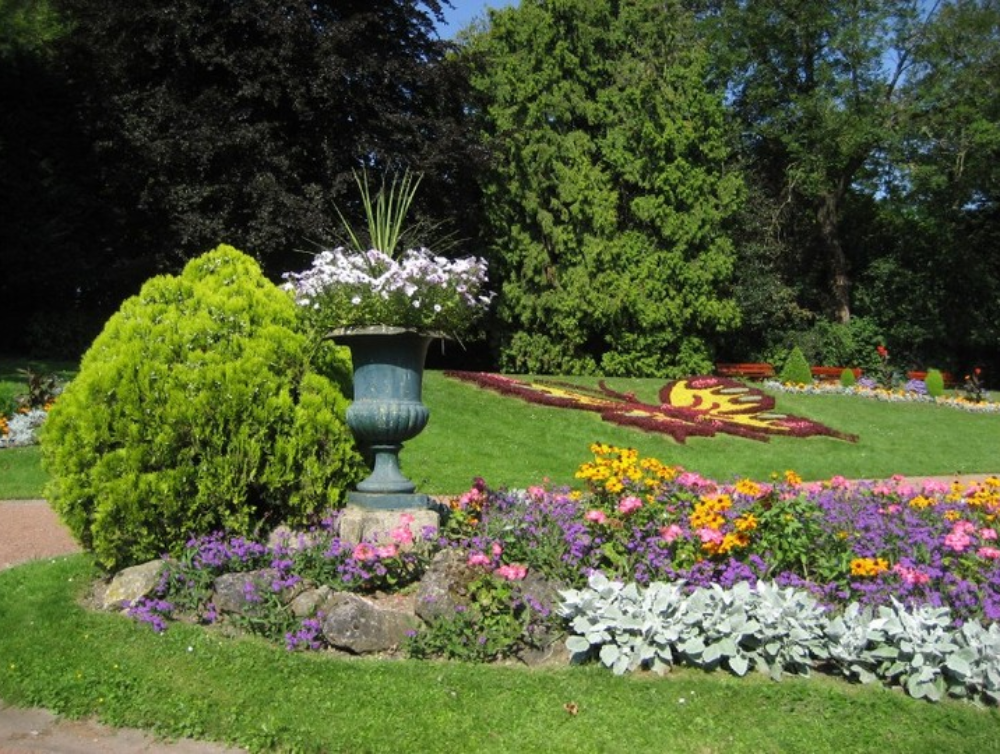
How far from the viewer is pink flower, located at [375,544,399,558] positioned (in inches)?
200

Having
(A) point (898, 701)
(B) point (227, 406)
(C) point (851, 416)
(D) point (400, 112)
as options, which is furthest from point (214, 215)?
(A) point (898, 701)


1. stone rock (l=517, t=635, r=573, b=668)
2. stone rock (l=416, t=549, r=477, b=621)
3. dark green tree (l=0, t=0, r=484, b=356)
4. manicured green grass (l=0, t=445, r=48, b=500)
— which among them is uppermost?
dark green tree (l=0, t=0, r=484, b=356)

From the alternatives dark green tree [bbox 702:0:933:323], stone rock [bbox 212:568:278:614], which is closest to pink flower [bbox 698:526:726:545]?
stone rock [bbox 212:568:278:614]

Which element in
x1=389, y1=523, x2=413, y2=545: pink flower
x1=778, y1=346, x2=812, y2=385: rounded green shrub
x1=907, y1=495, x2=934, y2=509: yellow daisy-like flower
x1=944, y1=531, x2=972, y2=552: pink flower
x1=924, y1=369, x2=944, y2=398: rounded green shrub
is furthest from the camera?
x1=778, y1=346, x2=812, y2=385: rounded green shrub

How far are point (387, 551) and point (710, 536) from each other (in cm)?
170

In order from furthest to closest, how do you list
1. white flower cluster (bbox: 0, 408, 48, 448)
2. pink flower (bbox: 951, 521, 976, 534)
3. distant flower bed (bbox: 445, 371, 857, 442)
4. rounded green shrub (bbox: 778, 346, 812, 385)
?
rounded green shrub (bbox: 778, 346, 812, 385) < distant flower bed (bbox: 445, 371, 857, 442) < white flower cluster (bbox: 0, 408, 48, 448) < pink flower (bbox: 951, 521, 976, 534)

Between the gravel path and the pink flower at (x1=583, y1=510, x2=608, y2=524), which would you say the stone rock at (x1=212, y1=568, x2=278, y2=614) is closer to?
the pink flower at (x1=583, y1=510, x2=608, y2=524)

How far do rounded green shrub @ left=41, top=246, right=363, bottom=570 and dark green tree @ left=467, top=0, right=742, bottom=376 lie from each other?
57.9 ft

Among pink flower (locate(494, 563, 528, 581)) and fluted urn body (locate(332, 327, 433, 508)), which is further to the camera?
fluted urn body (locate(332, 327, 433, 508))

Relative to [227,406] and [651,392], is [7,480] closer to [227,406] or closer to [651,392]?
[227,406]

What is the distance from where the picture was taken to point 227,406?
5422 mm

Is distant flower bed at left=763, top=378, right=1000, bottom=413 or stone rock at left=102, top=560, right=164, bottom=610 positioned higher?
stone rock at left=102, top=560, right=164, bottom=610

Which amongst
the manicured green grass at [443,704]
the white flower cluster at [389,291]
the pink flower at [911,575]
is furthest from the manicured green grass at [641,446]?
the pink flower at [911,575]

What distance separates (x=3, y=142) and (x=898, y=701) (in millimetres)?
20354
